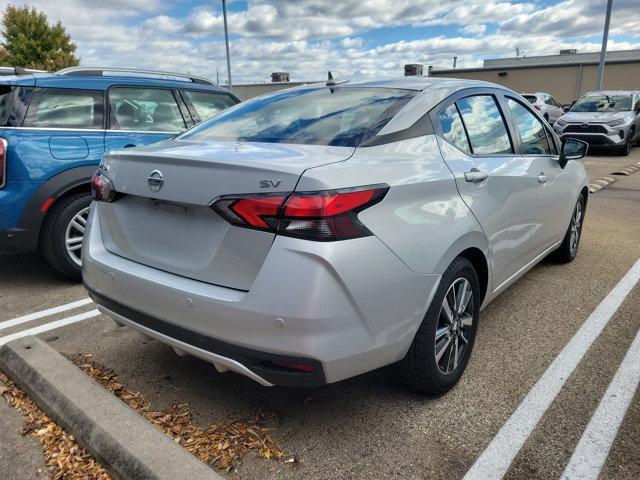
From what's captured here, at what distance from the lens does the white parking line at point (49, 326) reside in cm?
353

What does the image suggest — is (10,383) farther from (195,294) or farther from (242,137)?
(242,137)

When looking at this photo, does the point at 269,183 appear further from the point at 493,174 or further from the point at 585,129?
the point at 585,129

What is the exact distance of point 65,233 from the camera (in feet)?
14.0

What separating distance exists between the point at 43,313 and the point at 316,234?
2.83 m

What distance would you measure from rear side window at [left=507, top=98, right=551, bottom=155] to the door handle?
0.96 m

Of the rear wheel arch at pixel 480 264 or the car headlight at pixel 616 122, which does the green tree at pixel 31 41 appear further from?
the rear wheel arch at pixel 480 264

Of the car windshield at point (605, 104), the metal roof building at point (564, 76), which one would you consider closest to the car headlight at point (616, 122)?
the car windshield at point (605, 104)

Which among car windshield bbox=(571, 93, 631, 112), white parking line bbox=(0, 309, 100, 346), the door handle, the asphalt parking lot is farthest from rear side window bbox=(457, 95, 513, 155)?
car windshield bbox=(571, 93, 631, 112)

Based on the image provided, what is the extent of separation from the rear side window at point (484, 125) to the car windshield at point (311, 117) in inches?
17.7

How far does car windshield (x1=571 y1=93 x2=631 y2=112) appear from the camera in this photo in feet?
48.9

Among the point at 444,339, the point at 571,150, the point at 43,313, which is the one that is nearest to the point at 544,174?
the point at 571,150

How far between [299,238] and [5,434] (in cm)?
175

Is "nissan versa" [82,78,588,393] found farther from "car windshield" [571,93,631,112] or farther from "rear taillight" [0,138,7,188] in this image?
"car windshield" [571,93,631,112]

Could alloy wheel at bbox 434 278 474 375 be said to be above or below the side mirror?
below
